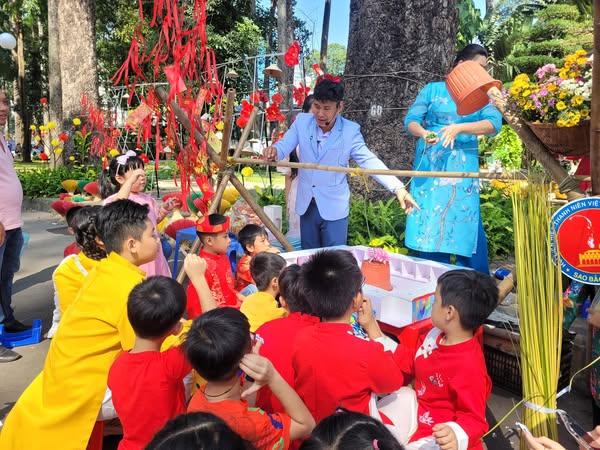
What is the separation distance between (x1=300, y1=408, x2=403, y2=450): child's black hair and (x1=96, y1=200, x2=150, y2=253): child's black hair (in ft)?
5.13

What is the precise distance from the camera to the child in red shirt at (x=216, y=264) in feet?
10.7

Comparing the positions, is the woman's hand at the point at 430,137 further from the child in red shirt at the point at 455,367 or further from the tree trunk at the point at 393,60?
the tree trunk at the point at 393,60

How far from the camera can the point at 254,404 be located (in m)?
1.99

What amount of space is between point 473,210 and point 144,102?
239cm

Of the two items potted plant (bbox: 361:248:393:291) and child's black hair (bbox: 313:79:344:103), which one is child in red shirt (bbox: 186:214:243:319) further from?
child's black hair (bbox: 313:79:344:103)

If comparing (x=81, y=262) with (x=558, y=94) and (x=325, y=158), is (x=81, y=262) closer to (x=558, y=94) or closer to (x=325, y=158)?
(x=325, y=158)

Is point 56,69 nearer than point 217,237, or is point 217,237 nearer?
point 217,237

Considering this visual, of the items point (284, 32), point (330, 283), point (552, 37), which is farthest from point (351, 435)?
point (552, 37)

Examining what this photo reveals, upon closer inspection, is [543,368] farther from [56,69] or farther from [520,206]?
[56,69]

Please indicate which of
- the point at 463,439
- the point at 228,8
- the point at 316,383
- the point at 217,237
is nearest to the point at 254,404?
the point at 316,383

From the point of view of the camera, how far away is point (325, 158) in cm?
360

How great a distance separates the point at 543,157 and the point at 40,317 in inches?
166

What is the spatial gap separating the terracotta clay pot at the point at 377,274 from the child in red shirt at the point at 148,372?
1.53 meters

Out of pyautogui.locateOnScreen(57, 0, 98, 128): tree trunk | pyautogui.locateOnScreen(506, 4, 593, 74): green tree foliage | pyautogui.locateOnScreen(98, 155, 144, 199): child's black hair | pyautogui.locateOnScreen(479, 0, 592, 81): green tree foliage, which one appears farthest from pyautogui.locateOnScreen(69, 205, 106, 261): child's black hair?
pyautogui.locateOnScreen(506, 4, 593, 74): green tree foliage
